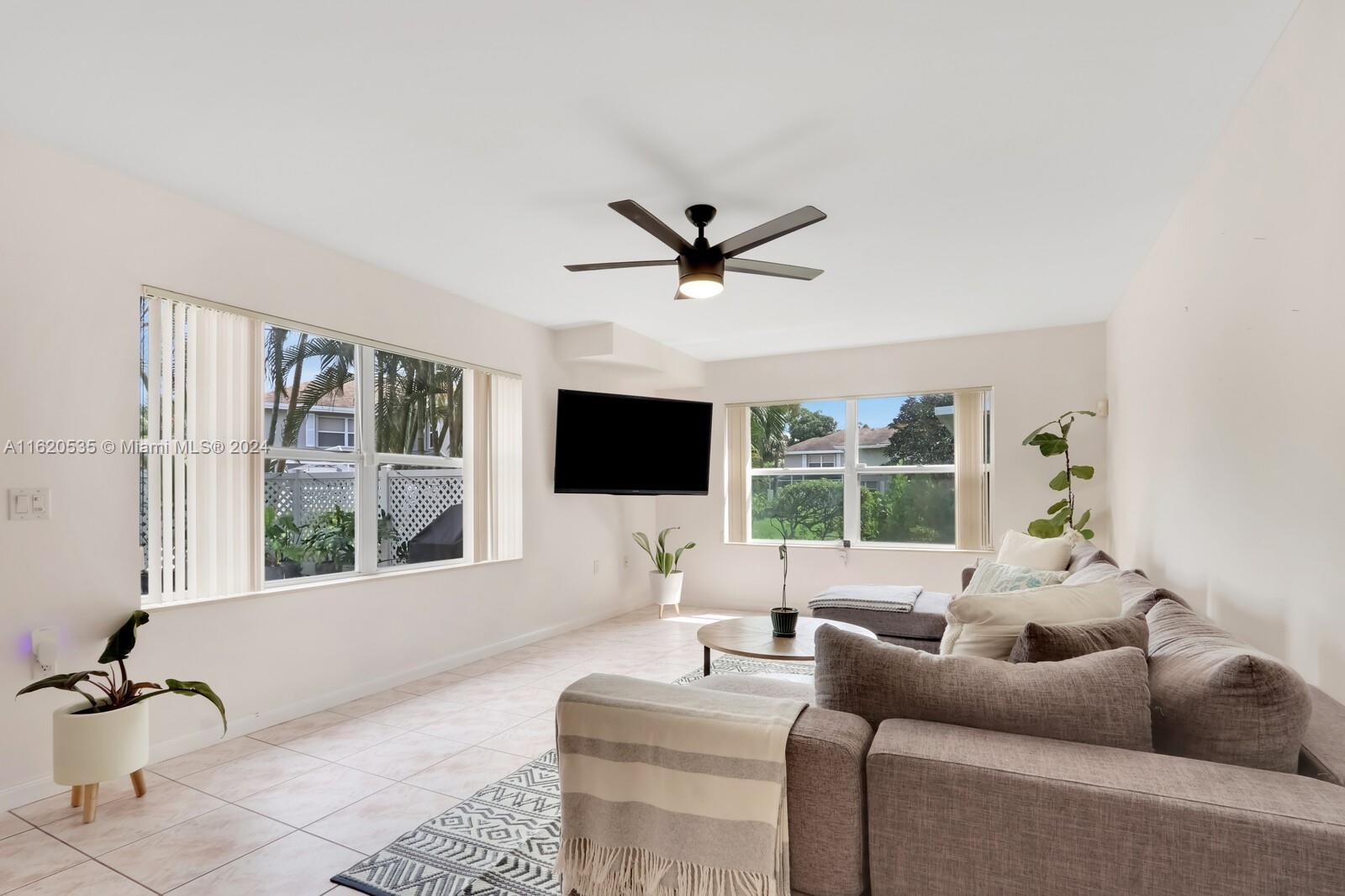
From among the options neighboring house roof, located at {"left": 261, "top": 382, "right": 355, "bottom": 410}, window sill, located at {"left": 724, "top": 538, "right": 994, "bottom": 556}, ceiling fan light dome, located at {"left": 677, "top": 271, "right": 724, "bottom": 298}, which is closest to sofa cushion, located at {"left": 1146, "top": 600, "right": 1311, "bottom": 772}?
ceiling fan light dome, located at {"left": 677, "top": 271, "right": 724, "bottom": 298}

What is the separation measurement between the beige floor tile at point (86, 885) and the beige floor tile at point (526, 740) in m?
1.28

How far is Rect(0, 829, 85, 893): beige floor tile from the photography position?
2010 millimetres

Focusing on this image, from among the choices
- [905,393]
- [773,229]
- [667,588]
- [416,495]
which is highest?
[773,229]

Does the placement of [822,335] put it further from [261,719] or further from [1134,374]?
[261,719]

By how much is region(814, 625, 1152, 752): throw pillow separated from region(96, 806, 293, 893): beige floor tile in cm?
194

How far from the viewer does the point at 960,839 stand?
1185 mm

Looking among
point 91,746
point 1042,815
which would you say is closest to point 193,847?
point 91,746

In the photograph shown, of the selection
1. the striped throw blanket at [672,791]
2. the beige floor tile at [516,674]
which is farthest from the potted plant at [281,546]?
the striped throw blanket at [672,791]

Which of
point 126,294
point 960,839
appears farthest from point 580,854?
point 126,294

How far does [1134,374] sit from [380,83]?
13.5ft

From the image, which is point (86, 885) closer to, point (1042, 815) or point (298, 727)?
point (298, 727)

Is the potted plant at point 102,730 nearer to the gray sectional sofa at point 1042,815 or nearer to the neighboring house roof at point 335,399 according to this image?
the neighboring house roof at point 335,399

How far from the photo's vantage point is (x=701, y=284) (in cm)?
300

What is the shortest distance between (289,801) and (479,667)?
184cm
